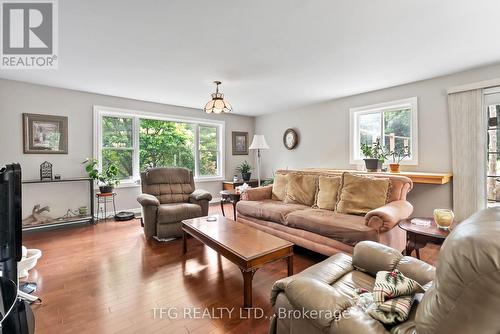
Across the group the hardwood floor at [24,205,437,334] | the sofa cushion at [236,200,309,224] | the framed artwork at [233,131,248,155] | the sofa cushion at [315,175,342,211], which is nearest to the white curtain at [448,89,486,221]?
the hardwood floor at [24,205,437,334]

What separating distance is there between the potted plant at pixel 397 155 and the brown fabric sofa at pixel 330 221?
959mm

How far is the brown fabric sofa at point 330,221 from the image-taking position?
2268mm

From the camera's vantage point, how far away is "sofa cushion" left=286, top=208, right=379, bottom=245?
2.26 metres

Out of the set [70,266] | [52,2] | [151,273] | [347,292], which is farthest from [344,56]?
[70,266]

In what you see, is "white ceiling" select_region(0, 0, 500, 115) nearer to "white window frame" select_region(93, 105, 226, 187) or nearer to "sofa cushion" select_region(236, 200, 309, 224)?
"white window frame" select_region(93, 105, 226, 187)

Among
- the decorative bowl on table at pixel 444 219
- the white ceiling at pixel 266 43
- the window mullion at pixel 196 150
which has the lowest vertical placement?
the decorative bowl on table at pixel 444 219

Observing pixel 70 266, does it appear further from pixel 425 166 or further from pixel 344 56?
pixel 425 166

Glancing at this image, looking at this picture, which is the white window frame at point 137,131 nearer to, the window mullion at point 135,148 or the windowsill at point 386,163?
the window mullion at point 135,148

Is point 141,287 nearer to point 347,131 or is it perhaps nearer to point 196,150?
point 196,150

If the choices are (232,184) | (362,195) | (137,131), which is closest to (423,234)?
(362,195)

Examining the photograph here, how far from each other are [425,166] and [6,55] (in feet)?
18.6

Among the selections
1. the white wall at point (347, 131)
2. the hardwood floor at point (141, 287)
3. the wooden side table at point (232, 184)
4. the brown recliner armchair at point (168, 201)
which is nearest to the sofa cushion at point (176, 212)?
the brown recliner armchair at point (168, 201)

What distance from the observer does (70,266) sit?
2516 mm

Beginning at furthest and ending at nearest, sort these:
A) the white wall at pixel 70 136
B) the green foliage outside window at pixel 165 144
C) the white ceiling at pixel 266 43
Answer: the green foliage outside window at pixel 165 144
the white wall at pixel 70 136
the white ceiling at pixel 266 43
